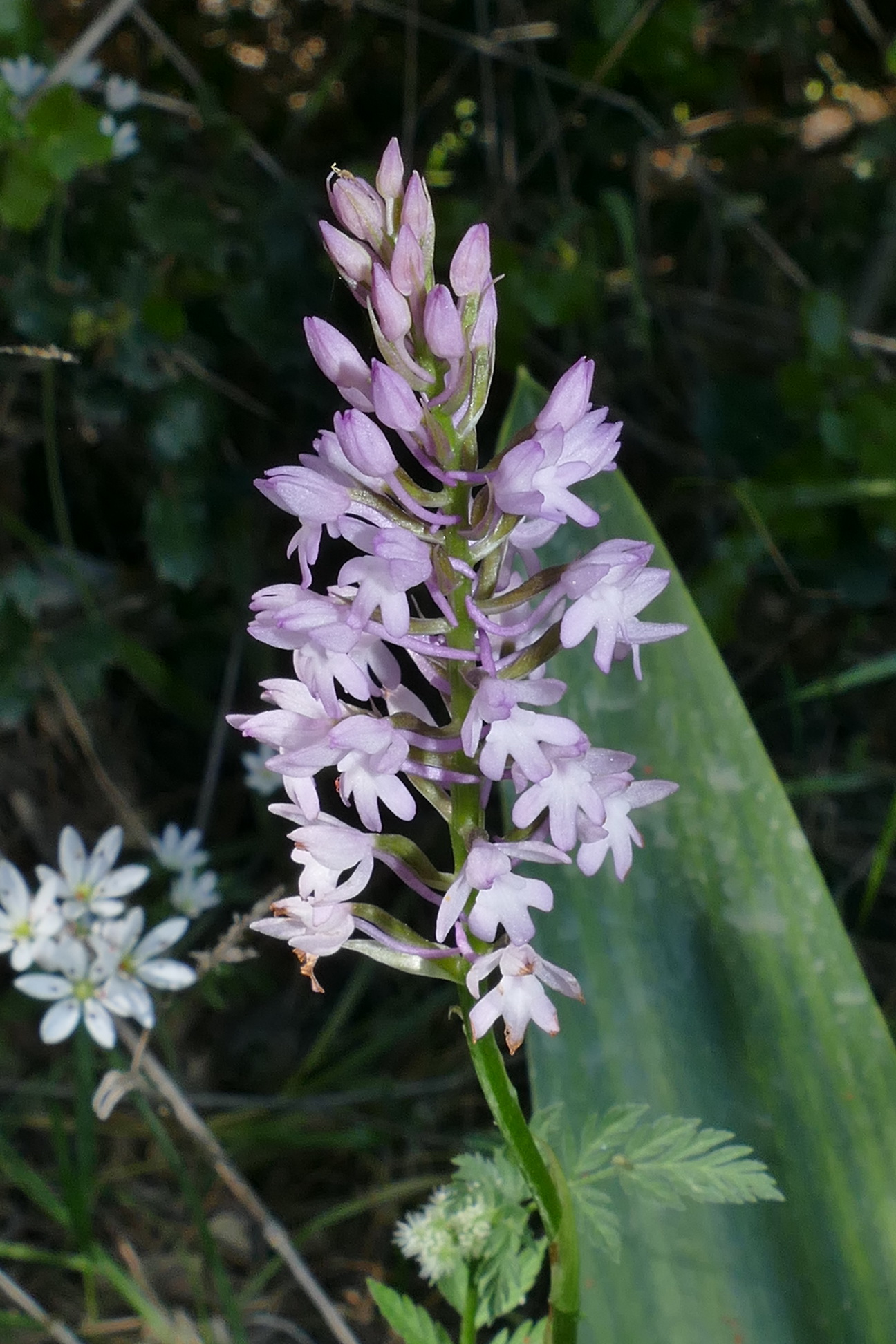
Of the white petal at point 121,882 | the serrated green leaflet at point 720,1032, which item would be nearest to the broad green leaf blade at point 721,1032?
the serrated green leaflet at point 720,1032

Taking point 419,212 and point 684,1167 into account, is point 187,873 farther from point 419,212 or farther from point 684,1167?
point 419,212

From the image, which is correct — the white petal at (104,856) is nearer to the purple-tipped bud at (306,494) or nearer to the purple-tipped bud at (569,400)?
the purple-tipped bud at (306,494)

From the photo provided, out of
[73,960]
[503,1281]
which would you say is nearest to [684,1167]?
[503,1281]

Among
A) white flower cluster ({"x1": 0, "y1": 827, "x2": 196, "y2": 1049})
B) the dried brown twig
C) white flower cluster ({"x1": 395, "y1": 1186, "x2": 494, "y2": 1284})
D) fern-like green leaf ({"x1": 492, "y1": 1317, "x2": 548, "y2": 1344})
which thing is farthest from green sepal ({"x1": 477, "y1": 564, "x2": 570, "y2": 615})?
the dried brown twig

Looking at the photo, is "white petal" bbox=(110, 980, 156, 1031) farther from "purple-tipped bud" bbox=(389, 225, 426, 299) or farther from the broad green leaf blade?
"purple-tipped bud" bbox=(389, 225, 426, 299)

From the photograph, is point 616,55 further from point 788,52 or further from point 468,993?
point 468,993

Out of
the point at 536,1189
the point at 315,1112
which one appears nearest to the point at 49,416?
the point at 315,1112
